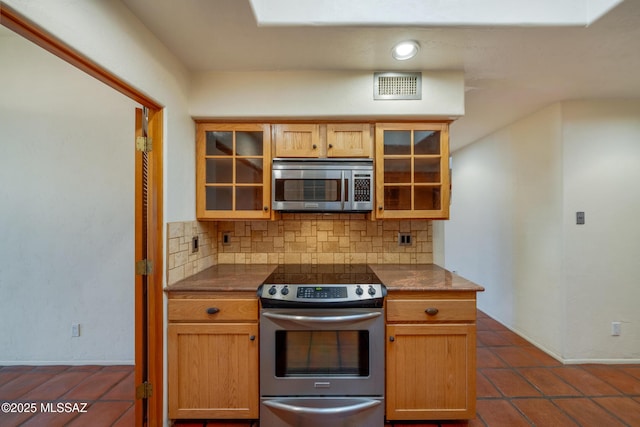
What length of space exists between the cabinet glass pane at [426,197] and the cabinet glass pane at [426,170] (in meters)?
0.07

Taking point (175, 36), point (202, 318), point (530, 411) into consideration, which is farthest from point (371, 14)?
point (530, 411)

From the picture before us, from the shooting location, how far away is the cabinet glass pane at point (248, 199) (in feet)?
6.67

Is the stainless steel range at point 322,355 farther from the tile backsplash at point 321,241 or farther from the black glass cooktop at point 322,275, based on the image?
A: the tile backsplash at point 321,241

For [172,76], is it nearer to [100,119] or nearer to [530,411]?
[100,119]

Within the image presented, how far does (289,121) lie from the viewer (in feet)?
6.66

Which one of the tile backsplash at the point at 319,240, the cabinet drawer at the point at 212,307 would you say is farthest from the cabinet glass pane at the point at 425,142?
the cabinet drawer at the point at 212,307

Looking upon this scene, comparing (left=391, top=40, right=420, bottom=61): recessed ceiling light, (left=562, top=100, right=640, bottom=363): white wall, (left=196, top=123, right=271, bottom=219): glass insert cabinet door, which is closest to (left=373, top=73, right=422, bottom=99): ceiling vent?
(left=391, top=40, right=420, bottom=61): recessed ceiling light

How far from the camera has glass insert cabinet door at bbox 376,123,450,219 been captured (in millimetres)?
2014

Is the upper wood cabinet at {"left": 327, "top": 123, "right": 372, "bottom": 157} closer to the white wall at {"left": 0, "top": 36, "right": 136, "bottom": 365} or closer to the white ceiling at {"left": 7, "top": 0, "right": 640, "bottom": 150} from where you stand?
the white ceiling at {"left": 7, "top": 0, "right": 640, "bottom": 150}

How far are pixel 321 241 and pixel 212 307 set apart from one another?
3.36ft

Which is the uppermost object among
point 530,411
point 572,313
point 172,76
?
point 172,76

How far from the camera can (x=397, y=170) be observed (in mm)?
2033

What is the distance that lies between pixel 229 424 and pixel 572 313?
2974mm

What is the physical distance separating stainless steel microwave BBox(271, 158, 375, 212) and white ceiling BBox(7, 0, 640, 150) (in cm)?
68
